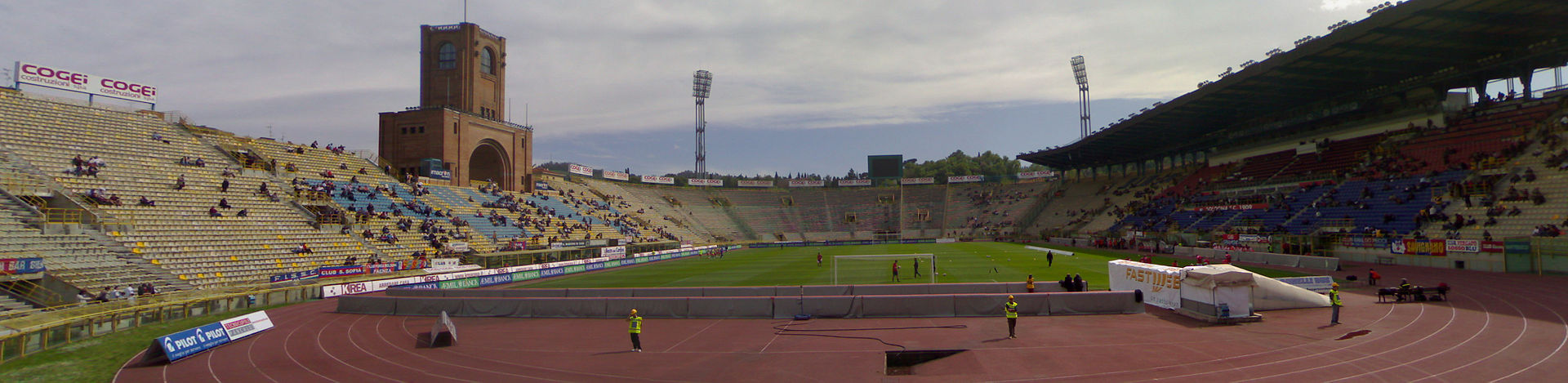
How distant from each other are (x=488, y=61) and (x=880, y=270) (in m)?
46.9

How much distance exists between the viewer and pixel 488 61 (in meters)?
67.8

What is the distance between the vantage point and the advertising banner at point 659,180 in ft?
341

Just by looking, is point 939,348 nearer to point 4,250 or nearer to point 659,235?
point 4,250

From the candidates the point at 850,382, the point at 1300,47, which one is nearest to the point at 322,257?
the point at 850,382

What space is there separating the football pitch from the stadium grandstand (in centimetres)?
624

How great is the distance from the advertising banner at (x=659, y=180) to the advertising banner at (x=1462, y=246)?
287 feet

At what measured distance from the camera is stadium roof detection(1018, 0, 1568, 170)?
33688 mm

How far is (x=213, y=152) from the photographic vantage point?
4378 cm

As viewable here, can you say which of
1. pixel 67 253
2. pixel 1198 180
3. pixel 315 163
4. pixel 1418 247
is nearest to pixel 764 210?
pixel 1198 180

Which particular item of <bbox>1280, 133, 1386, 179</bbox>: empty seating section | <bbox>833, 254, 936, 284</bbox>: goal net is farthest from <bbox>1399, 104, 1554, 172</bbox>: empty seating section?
<bbox>833, 254, 936, 284</bbox>: goal net

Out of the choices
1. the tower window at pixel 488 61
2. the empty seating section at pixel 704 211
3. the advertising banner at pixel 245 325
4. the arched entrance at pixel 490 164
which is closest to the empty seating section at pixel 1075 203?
the empty seating section at pixel 704 211

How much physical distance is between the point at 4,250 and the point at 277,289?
26.6 ft

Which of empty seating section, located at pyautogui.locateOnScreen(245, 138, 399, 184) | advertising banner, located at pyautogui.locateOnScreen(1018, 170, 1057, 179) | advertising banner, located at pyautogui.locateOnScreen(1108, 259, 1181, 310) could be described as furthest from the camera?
advertising banner, located at pyautogui.locateOnScreen(1018, 170, 1057, 179)

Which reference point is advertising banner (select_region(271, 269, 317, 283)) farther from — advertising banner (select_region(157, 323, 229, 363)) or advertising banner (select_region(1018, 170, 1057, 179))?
advertising banner (select_region(1018, 170, 1057, 179))
